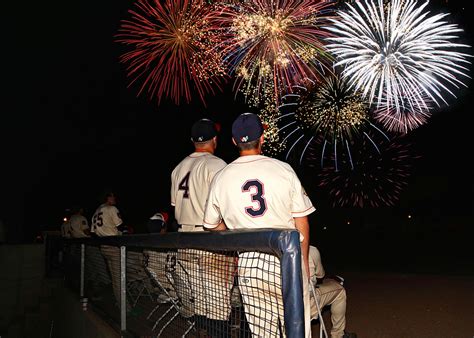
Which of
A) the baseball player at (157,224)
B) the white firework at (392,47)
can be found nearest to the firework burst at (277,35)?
the white firework at (392,47)

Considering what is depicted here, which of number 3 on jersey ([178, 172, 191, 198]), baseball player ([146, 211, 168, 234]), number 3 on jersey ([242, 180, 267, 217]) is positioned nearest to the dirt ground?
baseball player ([146, 211, 168, 234])

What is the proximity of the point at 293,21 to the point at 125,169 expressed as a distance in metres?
44.6

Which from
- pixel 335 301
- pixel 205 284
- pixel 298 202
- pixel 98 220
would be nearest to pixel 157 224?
pixel 335 301

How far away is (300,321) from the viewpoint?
2111 millimetres

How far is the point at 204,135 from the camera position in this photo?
4.98 metres

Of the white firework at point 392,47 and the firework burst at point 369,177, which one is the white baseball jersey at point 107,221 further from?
the firework burst at point 369,177

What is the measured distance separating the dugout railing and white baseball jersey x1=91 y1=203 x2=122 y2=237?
1.96 m

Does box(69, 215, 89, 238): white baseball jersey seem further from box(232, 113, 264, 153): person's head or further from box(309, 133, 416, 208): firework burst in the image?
box(309, 133, 416, 208): firework burst

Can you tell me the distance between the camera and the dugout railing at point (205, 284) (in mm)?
2193

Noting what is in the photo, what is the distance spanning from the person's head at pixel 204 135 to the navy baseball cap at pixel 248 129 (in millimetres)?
1304

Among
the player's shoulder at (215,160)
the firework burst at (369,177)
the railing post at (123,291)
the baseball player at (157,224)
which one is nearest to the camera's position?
the player's shoulder at (215,160)

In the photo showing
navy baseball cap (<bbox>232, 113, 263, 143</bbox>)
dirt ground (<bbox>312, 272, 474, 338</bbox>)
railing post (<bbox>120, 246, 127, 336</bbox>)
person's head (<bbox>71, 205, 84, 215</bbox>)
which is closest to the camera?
navy baseball cap (<bbox>232, 113, 263, 143</bbox>)

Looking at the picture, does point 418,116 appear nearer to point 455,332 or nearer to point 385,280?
point 385,280

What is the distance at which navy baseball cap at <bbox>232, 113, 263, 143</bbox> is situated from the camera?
3650 millimetres
